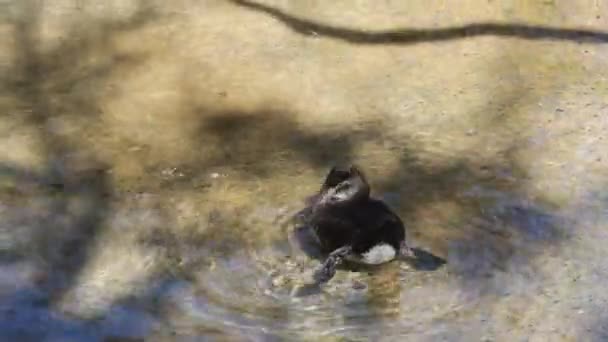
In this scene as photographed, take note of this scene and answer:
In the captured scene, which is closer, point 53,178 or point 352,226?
point 352,226

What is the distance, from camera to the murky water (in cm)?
500

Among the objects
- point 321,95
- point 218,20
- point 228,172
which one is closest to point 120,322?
point 228,172

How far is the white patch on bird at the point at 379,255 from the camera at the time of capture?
5.16 meters

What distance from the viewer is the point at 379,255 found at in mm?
5191

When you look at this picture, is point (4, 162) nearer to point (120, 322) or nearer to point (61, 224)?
point (61, 224)

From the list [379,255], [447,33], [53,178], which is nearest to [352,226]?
[379,255]

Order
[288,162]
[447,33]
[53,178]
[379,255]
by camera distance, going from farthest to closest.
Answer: [447,33] → [288,162] → [53,178] → [379,255]

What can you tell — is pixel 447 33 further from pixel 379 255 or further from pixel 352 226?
pixel 379 255

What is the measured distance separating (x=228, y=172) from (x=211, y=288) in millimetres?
1090

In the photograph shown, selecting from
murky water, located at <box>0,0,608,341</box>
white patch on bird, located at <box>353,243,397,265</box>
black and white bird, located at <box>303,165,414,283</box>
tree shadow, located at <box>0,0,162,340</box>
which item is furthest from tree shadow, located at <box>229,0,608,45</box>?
white patch on bird, located at <box>353,243,397,265</box>

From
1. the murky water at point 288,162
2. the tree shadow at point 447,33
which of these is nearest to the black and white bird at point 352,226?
the murky water at point 288,162

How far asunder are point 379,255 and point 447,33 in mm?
2631

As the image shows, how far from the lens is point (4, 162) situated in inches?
239

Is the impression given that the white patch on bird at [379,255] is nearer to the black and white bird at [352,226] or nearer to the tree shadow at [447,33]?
the black and white bird at [352,226]
